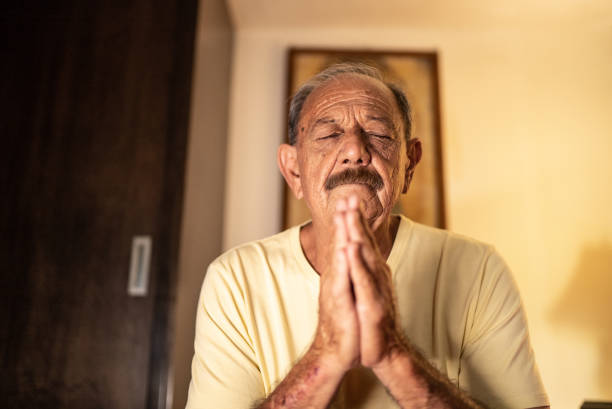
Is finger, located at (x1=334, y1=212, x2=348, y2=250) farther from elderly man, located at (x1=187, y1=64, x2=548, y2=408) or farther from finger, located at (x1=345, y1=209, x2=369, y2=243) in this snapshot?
elderly man, located at (x1=187, y1=64, x2=548, y2=408)

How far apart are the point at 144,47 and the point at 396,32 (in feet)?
3.28

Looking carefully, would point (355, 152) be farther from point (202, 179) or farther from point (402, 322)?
point (202, 179)

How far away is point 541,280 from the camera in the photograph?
4.06ft

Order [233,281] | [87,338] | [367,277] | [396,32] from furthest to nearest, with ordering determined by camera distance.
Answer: [396,32], [87,338], [233,281], [367,277]

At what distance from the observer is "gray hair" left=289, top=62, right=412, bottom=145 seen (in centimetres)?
80

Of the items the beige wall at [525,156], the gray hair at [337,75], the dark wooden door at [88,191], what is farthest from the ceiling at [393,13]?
the gray hair at [337,75]

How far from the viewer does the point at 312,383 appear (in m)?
0.53

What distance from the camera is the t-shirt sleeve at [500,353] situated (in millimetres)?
659

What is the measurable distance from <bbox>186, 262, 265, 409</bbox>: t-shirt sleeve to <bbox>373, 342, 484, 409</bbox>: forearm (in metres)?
0.25

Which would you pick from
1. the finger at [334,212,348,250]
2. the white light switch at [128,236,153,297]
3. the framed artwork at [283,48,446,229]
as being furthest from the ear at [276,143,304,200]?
the framed artwork at [283,48,446,229]

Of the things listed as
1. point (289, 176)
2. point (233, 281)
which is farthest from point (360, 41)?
point (233, 281)

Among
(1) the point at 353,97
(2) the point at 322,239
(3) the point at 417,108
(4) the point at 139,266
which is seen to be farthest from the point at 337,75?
(3) the point at 417,108

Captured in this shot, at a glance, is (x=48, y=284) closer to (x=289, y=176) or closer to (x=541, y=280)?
(x=289, y=176)

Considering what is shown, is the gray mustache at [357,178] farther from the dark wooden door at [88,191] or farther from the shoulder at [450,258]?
the dark wooden door at [88,191]
